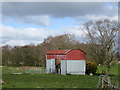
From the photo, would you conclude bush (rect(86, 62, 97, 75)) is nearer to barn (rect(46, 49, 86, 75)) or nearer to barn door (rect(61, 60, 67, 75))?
barn (rect(46, 49, 86, 75))

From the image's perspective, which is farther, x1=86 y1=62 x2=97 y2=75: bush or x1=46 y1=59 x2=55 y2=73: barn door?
x1=46 y1=59 x2=55 y2=73: barn door

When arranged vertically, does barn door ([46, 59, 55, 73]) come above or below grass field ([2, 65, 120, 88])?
above

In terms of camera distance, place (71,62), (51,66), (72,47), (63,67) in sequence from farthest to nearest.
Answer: (72,47)
(51,66)
(71,62)
(63,67)

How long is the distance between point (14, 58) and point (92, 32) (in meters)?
20.1

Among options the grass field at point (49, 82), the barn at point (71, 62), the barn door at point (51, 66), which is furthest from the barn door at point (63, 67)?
the grass field at point (49, 82)

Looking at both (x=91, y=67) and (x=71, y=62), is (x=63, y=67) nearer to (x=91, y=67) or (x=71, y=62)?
(x=71, y=62)

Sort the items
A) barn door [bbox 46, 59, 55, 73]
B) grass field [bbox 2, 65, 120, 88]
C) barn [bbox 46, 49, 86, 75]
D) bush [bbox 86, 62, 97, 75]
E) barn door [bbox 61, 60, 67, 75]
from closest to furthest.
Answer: grass field [bbox 2, 65, 120, 88]
barn door [bbox 61, 60, 67, 75]
barn [bbox 46, 49, 86, 75]
bush [bbox 86, 62, 97, 75]
barn door [bbox 46, 59, 55, 73]

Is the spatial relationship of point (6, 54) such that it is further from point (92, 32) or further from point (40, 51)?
point (92, 32)

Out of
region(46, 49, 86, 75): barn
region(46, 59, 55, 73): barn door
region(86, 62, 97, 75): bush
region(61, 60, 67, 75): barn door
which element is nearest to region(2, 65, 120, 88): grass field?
region(61, 60, 67, 75): barn door

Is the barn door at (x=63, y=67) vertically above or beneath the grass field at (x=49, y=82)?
above

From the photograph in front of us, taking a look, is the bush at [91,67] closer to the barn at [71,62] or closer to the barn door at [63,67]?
the barn at [71,62]

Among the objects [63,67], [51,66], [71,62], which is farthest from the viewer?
[51,66]

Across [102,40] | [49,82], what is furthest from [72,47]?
[49,82]

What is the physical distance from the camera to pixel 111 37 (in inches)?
1337
